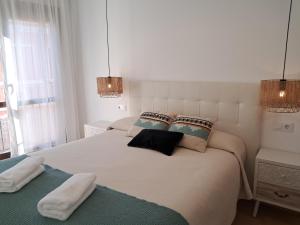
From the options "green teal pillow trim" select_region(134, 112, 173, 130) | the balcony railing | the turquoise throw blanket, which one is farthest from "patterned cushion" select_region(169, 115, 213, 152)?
the balcony railing

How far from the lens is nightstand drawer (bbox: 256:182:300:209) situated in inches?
83.4

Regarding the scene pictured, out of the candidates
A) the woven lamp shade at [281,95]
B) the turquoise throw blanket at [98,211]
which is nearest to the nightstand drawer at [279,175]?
the woven lamp shade at [281,95]

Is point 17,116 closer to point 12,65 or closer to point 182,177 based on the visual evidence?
point 12,65

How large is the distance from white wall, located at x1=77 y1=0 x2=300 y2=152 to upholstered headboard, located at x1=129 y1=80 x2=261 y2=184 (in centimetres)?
12

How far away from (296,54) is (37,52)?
10.6 ft

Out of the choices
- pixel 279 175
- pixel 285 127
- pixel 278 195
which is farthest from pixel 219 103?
pixel 278 195

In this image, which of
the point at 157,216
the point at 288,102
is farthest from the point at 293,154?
the point at 157,216

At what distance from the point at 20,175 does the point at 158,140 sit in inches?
47.4

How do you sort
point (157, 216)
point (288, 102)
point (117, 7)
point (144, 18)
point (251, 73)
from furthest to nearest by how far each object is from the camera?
1. point (117, 7)
2. point (144, 18)
3. point (251, 73)
4. point (288, 102)
5. point (157, 216)

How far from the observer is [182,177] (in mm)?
1764

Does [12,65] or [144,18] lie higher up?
[144,18]

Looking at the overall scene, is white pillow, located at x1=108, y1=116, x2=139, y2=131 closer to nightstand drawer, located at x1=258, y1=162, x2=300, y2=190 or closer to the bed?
the bed

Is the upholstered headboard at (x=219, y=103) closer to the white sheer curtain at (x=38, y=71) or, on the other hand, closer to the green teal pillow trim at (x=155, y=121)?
the green teal pillow trim at (x=155, y=121)

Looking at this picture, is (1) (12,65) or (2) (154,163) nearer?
(2) (154,163)
